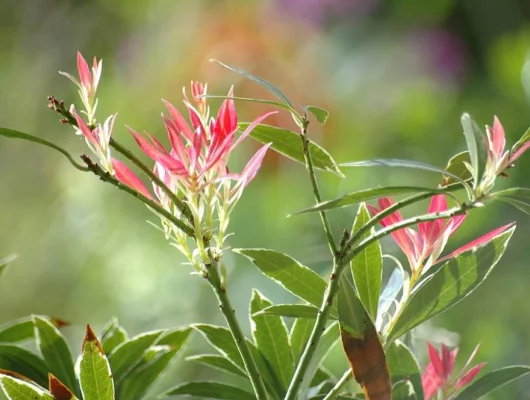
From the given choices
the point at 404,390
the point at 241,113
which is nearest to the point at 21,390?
the point at 404,390

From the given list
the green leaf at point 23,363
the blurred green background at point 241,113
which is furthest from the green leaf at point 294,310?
the blurred green background at point 241,113

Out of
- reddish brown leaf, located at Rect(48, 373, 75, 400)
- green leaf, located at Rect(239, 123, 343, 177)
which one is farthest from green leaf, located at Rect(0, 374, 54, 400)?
green leaf, located at Rect(239, 123, 343, 177)

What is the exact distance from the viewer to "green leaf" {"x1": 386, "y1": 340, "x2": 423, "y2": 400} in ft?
0.84

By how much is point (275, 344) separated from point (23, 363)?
10 centimetres

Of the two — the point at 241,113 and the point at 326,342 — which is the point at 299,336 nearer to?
the point at 326,342

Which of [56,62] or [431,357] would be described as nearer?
[431,357]

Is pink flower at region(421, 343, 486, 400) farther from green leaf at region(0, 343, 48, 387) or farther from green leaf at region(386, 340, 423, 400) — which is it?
green leaf at region(0, 343, 48, 387)

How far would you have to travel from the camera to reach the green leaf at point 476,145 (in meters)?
0.19

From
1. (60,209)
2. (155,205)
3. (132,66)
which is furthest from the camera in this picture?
(132,66)

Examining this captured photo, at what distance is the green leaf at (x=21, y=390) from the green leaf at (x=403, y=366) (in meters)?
0.11

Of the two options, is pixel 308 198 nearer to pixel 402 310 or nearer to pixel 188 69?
pixel 188 69

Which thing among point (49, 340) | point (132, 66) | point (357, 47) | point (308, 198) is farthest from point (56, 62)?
point (49, 340)

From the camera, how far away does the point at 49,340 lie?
30 centimetres

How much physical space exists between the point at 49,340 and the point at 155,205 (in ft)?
0.39
